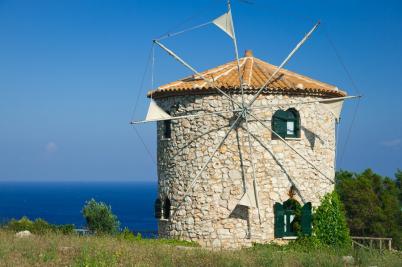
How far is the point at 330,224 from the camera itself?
834 inches

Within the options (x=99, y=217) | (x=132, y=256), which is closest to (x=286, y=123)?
(x=132, y=256)

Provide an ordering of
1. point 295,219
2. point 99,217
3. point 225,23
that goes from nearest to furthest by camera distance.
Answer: point 225,23, point 295,219, point 99,217

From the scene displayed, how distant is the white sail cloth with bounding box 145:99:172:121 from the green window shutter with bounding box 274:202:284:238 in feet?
15.7

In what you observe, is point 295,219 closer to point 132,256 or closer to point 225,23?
A: point 225,23

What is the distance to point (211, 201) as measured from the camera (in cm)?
2053

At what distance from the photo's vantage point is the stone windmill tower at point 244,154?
66.7ft

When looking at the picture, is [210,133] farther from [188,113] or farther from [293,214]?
[293,214]

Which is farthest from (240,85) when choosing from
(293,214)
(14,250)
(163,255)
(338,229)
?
(14,250)

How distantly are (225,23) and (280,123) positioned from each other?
152 inches

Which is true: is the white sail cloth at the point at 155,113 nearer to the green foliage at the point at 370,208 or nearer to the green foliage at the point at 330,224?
the green foliage at the point at 330,224

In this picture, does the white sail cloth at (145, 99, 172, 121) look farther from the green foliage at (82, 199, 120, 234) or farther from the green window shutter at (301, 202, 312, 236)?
the green foliage at (82, 199, 120, 234)

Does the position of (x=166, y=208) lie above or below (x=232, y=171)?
below

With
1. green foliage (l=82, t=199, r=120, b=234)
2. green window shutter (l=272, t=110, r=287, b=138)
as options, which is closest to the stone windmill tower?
green window shutter (l=272, t=110, r=287, b=138)

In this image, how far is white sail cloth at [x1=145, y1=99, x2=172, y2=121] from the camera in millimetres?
21016
